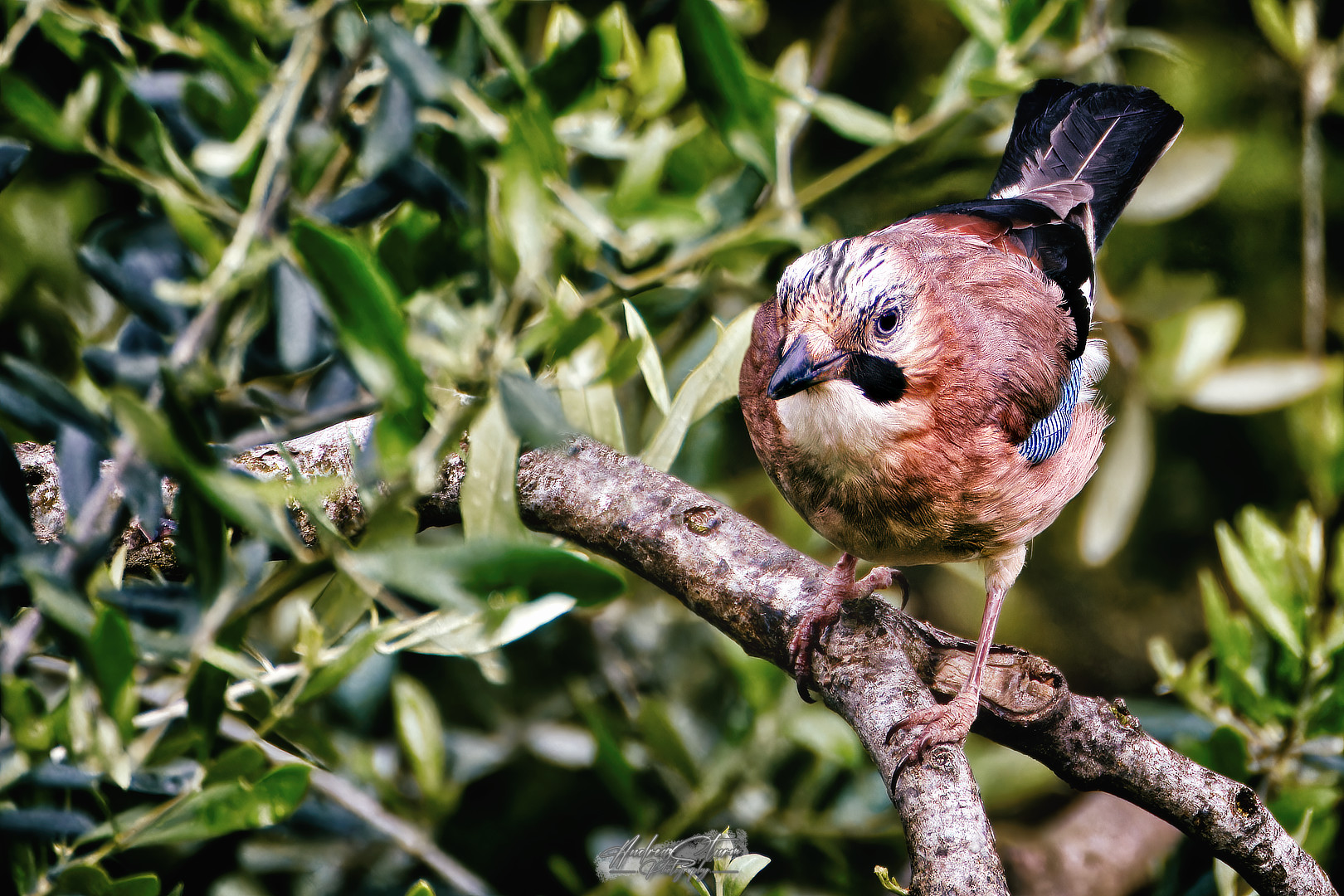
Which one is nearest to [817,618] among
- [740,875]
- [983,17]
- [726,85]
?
[740,875]

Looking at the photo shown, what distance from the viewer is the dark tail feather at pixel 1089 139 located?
8.65ft

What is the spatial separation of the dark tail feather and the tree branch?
130 centimetres

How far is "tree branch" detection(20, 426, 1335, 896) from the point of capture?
5.36 feet

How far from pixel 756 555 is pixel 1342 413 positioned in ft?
5.21

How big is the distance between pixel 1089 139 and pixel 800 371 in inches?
55.0

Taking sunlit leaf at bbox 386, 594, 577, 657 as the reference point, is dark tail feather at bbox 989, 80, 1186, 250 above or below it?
above

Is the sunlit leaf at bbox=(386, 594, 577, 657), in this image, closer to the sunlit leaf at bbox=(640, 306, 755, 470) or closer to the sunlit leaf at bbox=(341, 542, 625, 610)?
the sunlit leaf at bbox=(341, 542, 625, 610)

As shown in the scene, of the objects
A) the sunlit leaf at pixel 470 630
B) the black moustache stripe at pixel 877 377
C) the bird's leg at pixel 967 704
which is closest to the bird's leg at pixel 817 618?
the bird's leg at pixel 967 704

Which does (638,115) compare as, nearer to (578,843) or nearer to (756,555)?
(756,555)

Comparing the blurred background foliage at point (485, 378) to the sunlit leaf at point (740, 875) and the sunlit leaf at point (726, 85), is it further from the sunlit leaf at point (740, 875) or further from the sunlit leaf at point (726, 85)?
the sunlit leaf at point (740, 875)

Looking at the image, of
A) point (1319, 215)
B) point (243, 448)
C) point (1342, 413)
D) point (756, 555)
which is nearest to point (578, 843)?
point (756, 555)

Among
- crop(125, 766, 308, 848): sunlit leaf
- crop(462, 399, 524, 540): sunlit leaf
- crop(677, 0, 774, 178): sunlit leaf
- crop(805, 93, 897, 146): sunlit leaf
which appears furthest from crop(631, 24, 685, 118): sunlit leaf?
crop(125, 766, 308, 848): sunlit leaf

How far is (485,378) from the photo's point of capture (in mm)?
1129

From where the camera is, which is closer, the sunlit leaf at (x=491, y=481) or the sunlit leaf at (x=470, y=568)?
the sunlit leaf at (x=470, y=568)
